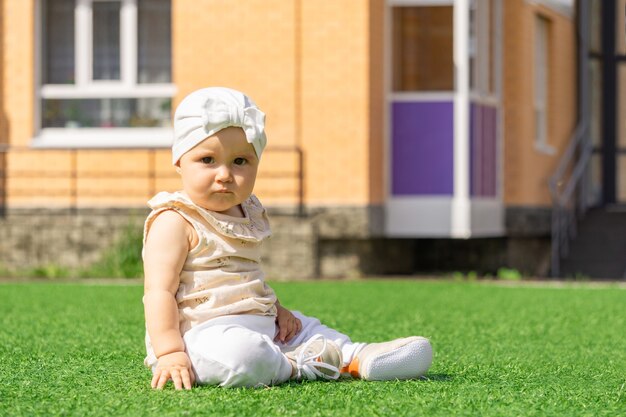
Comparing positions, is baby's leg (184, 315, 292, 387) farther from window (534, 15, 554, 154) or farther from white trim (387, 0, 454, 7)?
window (534, 15, 554, 154)

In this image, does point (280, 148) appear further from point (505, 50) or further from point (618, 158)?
point (618, 158)

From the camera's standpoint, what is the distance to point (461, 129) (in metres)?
15.4

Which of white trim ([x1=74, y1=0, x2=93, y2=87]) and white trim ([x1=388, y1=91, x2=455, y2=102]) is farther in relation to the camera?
white trim ([x1=74, y1=0, x2=93, y2=87])

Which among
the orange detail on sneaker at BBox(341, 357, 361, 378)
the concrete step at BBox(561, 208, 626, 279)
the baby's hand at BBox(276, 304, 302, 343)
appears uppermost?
the baby's hand at BBox(276, 304, 302, 343)

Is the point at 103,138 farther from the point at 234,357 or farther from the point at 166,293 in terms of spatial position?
the point at 234,357

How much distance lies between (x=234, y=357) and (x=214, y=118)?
88 cm

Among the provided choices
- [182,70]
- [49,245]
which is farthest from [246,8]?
[49,245]

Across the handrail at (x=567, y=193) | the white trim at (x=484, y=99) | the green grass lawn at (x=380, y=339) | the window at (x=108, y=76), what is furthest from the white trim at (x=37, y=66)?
the handrail at (x=567, y=193)

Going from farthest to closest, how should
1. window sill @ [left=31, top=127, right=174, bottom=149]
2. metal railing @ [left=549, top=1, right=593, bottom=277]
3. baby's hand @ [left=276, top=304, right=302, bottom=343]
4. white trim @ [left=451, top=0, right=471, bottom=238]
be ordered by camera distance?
metal railing @ [left=549, top=1, right=593, bottom=277]
window sill @ [left=31, top=127, right=174, bottom=149]
white trim @ [left=451, top=0, right=471, bottom=238]
baby's hand @ [left=276, top=304, right=302, bottom=343]

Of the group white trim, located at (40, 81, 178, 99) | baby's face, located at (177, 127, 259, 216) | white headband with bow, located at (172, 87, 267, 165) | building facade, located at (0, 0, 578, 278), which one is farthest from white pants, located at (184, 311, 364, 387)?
white trim, located at (40, 81, 178, 99)

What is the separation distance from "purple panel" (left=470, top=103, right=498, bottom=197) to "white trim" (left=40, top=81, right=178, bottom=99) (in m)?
3.45

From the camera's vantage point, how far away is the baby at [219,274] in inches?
191

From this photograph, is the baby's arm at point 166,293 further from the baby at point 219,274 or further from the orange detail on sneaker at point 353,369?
the orange detail on sneaker at point 353,369

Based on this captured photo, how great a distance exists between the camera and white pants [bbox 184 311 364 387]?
4.71m
